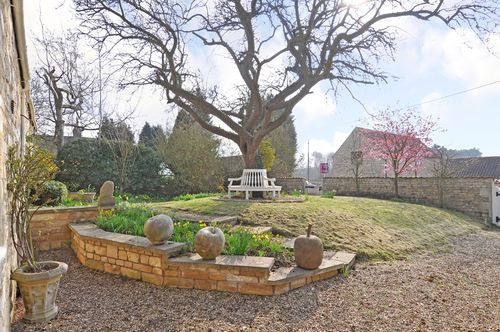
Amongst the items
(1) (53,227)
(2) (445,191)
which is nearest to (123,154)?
(1) (53,227)

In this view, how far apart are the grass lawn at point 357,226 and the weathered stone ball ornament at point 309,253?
132 cm

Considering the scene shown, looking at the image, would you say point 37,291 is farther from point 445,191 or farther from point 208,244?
point 445,191

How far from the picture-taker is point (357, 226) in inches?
247

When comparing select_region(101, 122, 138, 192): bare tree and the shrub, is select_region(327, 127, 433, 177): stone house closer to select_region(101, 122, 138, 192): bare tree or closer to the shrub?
select_region(101, 122, 138, 192): bare tree

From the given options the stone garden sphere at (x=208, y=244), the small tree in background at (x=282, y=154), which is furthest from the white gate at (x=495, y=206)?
the stone garden sphere at (x=208, y=244)

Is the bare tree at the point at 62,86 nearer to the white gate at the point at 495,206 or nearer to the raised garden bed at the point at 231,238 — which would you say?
the raised garden bed at the point at 231,238

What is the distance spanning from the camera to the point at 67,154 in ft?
39.6

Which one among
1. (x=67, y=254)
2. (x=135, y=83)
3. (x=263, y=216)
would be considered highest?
(x=135, y=83)

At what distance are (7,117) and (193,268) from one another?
8.15 feet

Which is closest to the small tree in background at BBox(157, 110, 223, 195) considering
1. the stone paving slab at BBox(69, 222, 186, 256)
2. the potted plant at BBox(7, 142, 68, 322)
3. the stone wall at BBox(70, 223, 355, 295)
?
the stone paving slab at BBox(69, 222, 186, 256)

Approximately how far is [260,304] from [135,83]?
8.79m

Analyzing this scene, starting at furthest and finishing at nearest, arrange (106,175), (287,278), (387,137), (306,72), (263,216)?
(387,137) < (106,175) < (306,72) < (263,216) < (287,278)

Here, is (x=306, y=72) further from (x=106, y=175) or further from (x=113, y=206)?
(x=106, y=175)

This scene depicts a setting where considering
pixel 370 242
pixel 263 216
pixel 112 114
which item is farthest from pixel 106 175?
pixel 370 242
